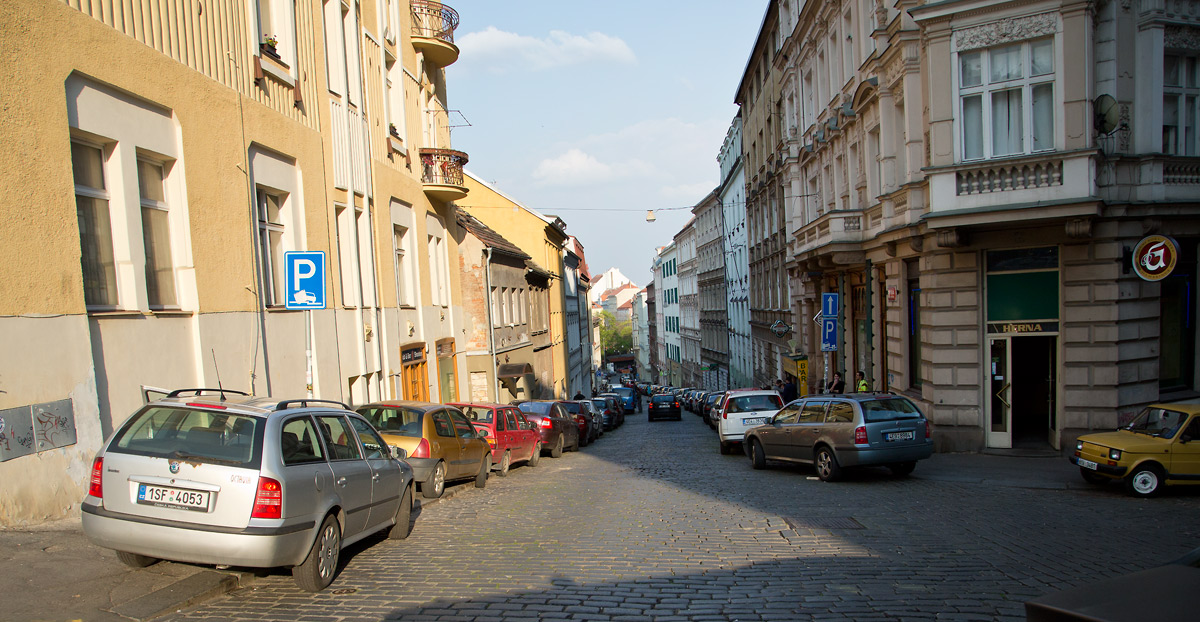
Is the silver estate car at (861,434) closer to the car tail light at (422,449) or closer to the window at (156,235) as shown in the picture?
the car tail light at (422,449)

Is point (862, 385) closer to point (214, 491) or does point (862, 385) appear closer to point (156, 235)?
point (156, 235)

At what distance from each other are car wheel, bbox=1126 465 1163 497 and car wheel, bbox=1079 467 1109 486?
56 cm

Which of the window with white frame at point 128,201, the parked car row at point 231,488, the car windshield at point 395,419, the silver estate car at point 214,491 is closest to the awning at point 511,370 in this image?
the car windshield at point 395,419

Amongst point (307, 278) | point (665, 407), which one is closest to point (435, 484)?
point (307, 278)

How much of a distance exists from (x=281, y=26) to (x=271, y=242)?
3893 millimetres

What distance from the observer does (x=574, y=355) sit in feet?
192

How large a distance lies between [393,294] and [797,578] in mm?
14046

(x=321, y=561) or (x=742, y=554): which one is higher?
(x=321, y=561)

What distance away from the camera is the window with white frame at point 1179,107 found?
52.1ft

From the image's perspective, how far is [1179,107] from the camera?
52.2ft

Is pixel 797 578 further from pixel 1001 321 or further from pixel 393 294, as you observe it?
pixel 393 294

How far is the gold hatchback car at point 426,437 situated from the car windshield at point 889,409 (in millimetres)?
6949

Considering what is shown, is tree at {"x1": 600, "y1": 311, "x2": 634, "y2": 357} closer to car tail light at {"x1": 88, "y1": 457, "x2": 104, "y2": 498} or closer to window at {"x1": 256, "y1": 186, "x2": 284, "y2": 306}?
window at {"x1": 256, "y1": 186, "x2": 284, "y2": 306}

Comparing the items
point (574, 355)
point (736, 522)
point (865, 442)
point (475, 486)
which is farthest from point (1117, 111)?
point (574, 355)
